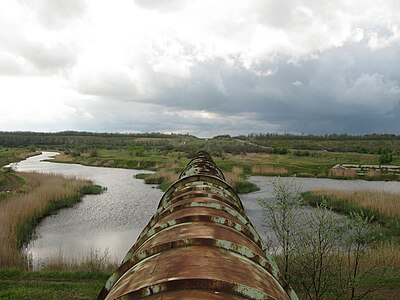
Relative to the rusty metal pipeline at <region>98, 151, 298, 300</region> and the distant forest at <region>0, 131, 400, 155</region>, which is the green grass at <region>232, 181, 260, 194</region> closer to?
the rusty metal pipeline at <region>98, 151, 298, 300</region>

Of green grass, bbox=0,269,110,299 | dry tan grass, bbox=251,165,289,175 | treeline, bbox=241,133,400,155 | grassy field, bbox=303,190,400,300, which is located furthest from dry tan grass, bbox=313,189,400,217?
treeline, bbox=241,133,400,155

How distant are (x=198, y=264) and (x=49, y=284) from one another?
30.1ft

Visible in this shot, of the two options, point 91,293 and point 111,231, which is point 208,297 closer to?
point 91,293

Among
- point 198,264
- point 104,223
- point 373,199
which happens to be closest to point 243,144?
point 373,199

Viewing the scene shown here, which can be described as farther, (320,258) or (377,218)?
(377,218)

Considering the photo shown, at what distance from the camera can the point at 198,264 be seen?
160 cm

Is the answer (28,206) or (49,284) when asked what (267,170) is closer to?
(28,206)

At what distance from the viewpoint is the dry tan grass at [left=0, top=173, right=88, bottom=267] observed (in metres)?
11.2

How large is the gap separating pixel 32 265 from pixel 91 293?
426cm

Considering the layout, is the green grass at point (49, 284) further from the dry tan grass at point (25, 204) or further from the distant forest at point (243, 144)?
the distant forest at point (243, 144)

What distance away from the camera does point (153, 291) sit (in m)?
1.43

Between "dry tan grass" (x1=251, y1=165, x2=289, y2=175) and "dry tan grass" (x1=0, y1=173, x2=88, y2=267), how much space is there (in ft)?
55.4

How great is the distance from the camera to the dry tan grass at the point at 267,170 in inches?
1362

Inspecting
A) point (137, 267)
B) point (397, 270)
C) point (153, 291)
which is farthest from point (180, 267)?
point (397, 270)
